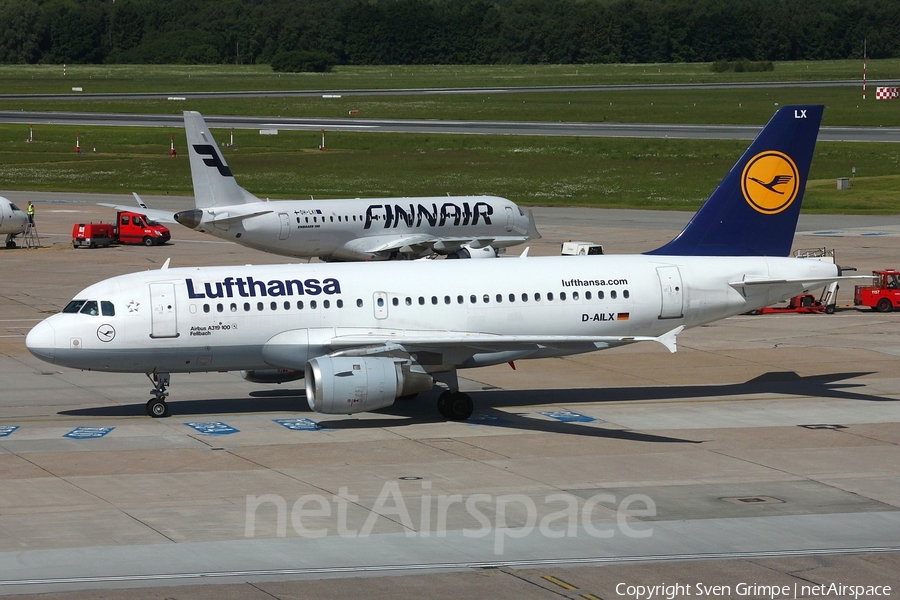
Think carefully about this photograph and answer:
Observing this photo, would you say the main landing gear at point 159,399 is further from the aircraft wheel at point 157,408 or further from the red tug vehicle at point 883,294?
the red tug vehicle at point 883,294

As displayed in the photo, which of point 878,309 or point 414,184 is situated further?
point 414,184

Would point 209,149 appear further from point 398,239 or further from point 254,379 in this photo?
point 254,379

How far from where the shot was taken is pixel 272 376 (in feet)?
124

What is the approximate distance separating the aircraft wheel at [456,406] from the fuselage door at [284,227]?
2961 cm

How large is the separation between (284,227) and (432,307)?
28396mm

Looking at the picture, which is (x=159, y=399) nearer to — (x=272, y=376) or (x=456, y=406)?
(x=272, y=376)

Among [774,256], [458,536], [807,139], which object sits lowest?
[458,536]

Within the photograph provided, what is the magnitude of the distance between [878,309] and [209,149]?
3306 cm

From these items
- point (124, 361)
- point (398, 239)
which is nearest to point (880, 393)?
point (124, 361)

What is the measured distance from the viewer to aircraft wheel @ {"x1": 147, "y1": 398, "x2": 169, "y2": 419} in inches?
1399

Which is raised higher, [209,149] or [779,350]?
[209,149]

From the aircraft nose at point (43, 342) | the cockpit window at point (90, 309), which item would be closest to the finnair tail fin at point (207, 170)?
the cockpit window at point (90, 309)

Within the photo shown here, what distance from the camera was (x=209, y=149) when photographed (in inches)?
2452

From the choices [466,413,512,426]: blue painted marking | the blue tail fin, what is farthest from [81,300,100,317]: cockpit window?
the blue tail fin
